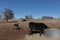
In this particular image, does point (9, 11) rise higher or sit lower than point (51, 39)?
higher

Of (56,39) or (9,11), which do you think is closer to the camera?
(56,39)

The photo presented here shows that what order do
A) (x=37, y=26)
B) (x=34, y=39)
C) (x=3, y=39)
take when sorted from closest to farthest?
1. (x=3, y=39)
2. (x=34, y=39)
3. (x=37, y=26)

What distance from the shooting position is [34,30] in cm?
2539

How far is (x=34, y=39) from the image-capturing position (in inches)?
677

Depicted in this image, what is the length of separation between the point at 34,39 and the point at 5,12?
44885mm

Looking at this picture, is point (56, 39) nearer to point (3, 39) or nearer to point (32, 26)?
point (3, 39)

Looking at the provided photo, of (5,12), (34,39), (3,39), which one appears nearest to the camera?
(3,39)

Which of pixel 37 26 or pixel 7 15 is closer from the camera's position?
pixel 37 26

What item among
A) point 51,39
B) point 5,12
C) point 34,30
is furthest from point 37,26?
point 5,12

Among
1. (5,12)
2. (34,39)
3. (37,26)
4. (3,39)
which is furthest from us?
(5,12)

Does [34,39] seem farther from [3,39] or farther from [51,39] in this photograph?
[3,39]

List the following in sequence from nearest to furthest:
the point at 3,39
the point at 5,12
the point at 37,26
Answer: the point at 3,39, the point at 37,26, the point at 5,12

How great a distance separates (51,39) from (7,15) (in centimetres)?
4578

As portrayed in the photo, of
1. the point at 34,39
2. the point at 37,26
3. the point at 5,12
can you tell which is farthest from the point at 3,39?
the point at 5,12
